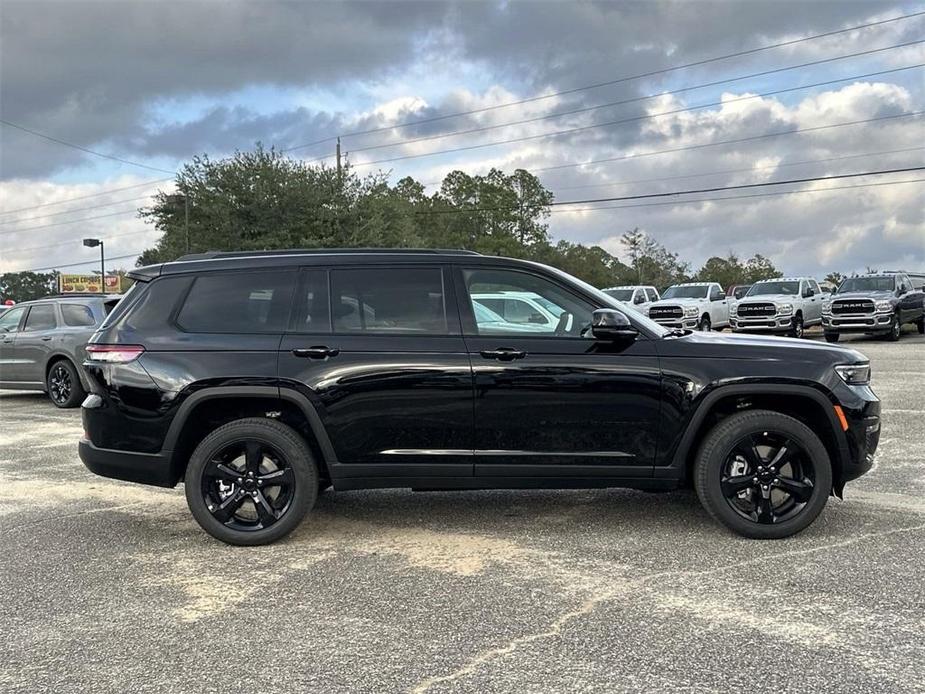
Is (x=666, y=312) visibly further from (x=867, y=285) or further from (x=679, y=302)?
(x=867, y=285)

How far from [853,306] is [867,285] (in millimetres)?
2075

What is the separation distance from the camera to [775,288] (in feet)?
77.6

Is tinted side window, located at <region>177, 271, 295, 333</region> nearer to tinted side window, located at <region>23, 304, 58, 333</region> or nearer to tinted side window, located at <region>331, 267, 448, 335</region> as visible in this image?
tinted side window, located at <region>331, 267, 448, 335</region>

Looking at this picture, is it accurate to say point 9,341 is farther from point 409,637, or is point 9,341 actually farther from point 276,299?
point 409,637

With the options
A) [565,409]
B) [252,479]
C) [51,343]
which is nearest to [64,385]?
[51,343]

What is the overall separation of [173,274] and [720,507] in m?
3.79

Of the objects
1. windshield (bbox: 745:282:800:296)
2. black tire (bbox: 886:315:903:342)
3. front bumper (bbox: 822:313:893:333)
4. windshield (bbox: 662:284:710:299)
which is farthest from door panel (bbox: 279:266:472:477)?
windshield (bbox: 662:284:710:299)

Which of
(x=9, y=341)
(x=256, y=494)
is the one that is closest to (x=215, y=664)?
(x=256, y=494)

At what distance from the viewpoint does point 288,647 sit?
3426 mm

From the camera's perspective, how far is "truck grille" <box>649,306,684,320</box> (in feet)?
76.0

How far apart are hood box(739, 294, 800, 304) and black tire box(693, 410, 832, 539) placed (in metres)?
18.7

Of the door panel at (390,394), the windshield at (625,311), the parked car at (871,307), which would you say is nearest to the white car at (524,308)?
the windshield at (625,311)

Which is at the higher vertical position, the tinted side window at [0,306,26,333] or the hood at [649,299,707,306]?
the hood at [649,299,707,306]

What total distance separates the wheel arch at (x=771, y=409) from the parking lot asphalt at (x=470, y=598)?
507 mm
